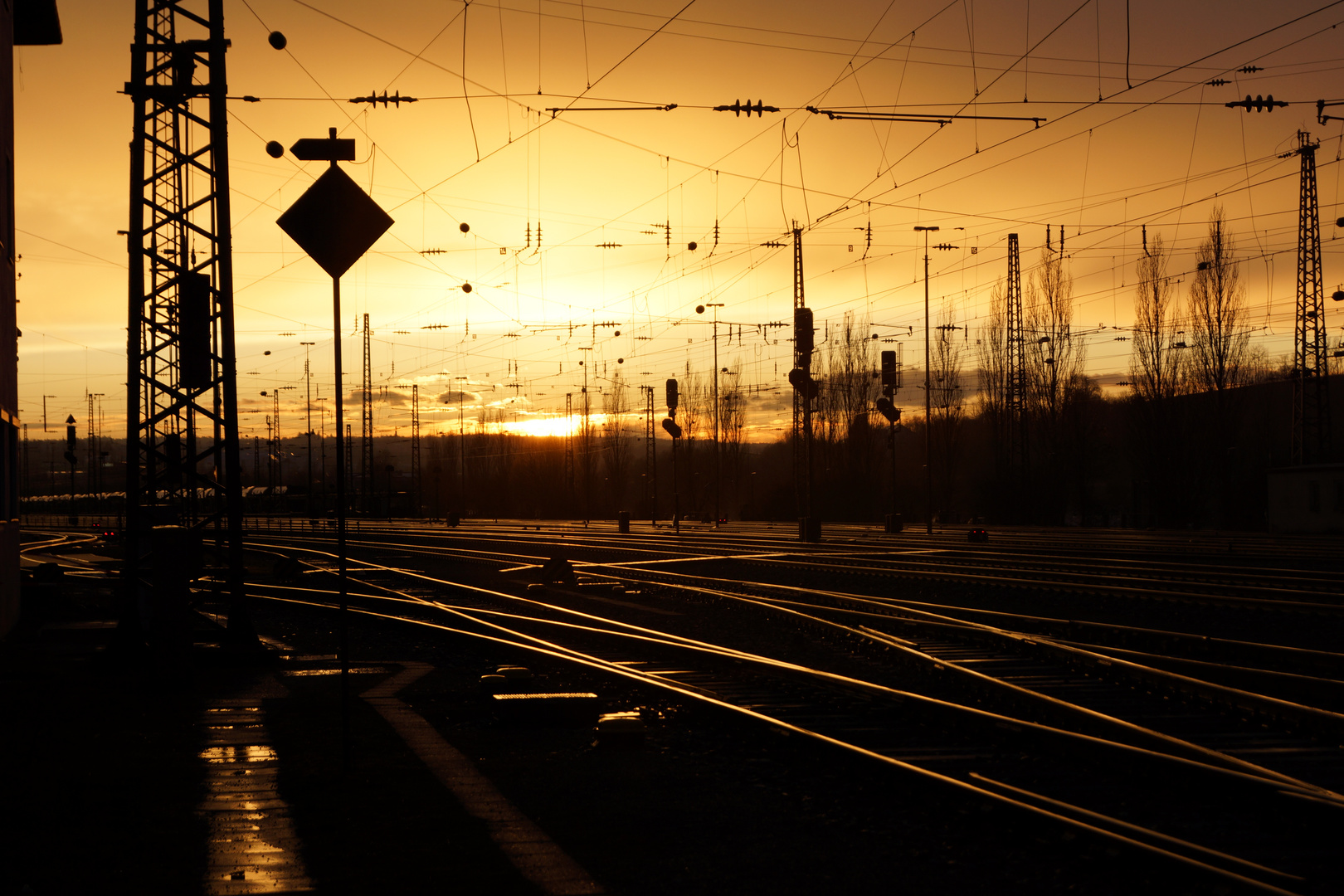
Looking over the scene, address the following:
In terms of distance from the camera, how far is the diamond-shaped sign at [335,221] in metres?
7.85

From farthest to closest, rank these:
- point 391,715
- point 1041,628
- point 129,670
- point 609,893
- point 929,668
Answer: point 1041,628
point 129,670
point 929,668
point 391,715
point 609,893

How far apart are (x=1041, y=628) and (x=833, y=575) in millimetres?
9786

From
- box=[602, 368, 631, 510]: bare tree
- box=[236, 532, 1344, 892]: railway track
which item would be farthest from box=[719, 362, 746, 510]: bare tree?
box=[236, 532, 1344, 892]: railway track

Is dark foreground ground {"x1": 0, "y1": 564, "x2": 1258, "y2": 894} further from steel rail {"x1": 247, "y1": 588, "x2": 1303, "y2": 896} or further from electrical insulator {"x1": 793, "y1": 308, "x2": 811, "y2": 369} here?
electrical insulator {"x1": 793, "y1": 308, "x2": 811, "y2": 369}

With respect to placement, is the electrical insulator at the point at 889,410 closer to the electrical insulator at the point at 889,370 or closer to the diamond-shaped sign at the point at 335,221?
the electrical insulator at the point at 889,370

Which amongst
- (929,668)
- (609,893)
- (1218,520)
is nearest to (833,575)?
(929,668)

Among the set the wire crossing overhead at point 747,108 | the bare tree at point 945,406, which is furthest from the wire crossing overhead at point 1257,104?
the bare tree at point 945,406

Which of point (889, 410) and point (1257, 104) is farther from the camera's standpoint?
point (889, 410)

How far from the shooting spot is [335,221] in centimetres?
792

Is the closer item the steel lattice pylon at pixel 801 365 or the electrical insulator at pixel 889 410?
the steel lattice pylon at pixel 801 365

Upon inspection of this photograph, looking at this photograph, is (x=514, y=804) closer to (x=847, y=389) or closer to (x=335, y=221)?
(x=335, y=221)

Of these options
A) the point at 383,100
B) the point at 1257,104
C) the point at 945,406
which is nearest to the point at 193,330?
the point at 383,100

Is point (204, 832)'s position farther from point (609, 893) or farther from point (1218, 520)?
point (1218, 520)

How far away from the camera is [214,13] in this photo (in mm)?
14086
